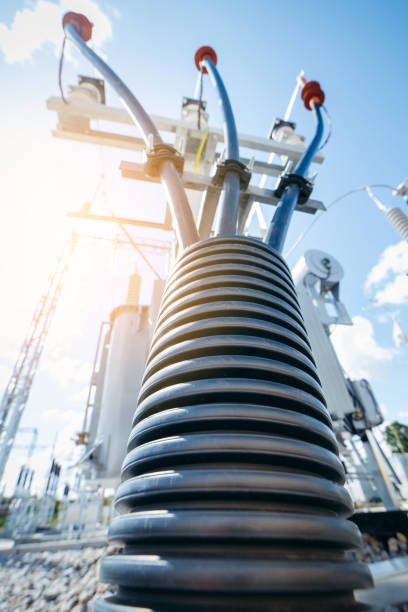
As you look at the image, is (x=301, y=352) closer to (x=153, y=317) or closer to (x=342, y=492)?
(x=342, y=492)

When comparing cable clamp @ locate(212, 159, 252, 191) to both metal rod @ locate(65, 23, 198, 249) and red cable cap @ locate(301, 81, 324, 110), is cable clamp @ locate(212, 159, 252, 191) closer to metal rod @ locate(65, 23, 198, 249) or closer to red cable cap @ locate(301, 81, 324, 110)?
metal rod @ locate(65, 23, 198, 249)

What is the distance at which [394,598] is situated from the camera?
1.60 m

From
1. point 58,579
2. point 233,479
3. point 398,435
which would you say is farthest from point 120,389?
point 398,435

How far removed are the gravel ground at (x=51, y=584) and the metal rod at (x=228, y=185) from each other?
2.22 m

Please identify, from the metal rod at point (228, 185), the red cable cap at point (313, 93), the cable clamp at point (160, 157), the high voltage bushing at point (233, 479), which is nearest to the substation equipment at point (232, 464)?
the high voltage bushing at point (233, 479)

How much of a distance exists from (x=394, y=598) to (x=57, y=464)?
Answer: 17.1 metres

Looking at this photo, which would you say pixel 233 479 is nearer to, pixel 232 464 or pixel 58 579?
pixel 232 464

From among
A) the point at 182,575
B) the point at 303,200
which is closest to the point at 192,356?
the point at 182,575

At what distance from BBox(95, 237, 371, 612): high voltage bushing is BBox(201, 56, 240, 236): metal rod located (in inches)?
25.7

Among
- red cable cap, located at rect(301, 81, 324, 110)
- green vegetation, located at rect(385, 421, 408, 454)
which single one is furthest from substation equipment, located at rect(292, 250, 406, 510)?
green vegetation, located at rect(385, 421, 408, 454)

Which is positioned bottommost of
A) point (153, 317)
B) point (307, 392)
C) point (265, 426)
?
point (265, 426)

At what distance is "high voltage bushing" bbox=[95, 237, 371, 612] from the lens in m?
0.64

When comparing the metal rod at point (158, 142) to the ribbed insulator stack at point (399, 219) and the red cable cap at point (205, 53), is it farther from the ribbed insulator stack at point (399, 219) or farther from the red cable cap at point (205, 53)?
the ribbed insulator stack at point (399, 219)

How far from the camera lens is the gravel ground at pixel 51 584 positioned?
7.18 ft
